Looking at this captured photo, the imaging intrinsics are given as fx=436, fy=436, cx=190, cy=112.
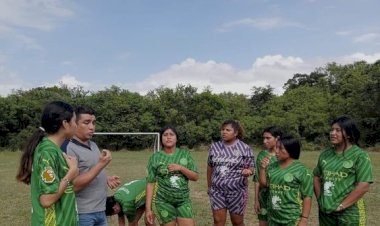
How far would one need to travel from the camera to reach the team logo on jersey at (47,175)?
2.87 m

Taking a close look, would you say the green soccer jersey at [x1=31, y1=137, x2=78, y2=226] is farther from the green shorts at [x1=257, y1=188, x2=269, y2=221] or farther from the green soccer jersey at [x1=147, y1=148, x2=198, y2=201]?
the green shorts at [x1=257, y1=188, x2=269, y2=221]

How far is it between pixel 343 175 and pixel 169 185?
190cm

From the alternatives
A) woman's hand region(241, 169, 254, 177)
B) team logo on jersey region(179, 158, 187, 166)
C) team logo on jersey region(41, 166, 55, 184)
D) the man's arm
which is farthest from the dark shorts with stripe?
team logo on jersey region(41, 166, 55, 184)

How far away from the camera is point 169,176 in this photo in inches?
194

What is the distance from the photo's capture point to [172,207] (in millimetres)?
4953

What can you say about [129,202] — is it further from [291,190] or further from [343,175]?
[343,175]

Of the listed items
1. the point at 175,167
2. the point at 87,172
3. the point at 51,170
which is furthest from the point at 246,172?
the point at 51,170

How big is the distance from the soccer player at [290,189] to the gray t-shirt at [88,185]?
1645 mm

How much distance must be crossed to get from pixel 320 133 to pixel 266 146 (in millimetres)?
40356

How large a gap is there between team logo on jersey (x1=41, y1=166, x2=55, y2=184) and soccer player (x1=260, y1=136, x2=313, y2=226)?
2195 millimetres

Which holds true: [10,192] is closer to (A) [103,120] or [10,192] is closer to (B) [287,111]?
(A) [103,120]

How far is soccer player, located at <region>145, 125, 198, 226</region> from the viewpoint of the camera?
4906 millimetres

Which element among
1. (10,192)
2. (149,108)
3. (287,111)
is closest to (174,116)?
(149,108)

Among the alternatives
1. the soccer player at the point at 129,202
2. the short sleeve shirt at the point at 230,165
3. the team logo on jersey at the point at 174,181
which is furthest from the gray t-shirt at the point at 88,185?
the short sleeve shirt at the point at 230,165
